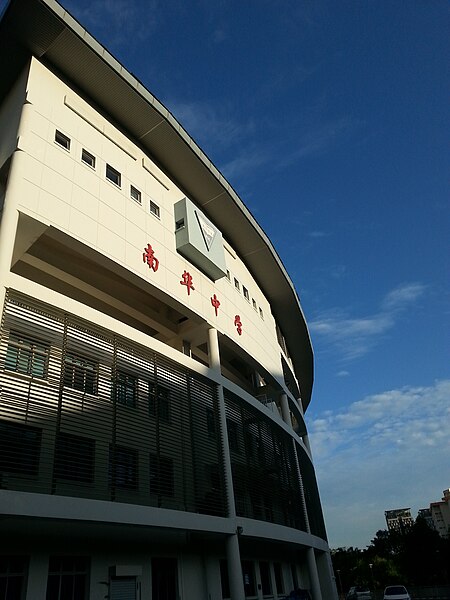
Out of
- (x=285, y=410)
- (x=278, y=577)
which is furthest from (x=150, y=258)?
(x=278, y=577)

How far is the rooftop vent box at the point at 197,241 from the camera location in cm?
1850

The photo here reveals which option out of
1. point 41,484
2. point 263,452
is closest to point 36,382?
point 41,484

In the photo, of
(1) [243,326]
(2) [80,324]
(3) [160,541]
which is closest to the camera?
(2) [80,324]

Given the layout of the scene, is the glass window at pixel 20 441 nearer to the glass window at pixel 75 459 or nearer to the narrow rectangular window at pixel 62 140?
the glass window at pixel 75 459

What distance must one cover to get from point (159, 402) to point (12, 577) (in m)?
5.63

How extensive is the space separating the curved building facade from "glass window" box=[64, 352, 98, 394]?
0.23 feet

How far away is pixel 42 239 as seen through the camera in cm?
1499

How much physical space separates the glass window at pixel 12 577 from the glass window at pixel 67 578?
734 mm

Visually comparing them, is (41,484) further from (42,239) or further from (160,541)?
(42,239)

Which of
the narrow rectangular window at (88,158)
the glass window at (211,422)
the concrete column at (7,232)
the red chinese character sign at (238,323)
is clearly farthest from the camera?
the red chinese character sign at (238,323)

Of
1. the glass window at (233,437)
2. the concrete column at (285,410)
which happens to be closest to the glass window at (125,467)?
the glass window at (233,437)

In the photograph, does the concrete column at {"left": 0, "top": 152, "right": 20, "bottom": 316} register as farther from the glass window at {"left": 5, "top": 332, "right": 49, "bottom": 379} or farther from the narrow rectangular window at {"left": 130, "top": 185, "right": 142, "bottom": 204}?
the narrow rectangular window at {"left": 130, "top": 185, "right": 142, "bottom": 204}

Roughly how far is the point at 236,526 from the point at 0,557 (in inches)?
290

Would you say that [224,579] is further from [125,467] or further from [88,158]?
[88,158]
